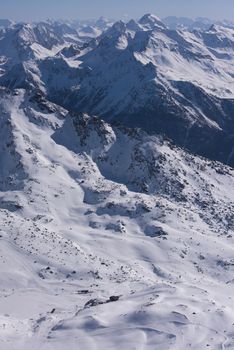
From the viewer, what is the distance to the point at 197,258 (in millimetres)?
122500

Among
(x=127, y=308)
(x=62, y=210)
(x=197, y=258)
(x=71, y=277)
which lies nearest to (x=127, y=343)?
(x=127, y=308)

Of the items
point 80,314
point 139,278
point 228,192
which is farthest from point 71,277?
point 228,192

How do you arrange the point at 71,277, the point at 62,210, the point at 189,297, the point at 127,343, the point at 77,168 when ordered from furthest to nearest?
the point at 77,168
the point at 62,210
the point at 71,277
the point at 189,297
the point at 127,343

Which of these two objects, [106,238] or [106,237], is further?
[106,237]

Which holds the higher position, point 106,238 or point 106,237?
point 106,238

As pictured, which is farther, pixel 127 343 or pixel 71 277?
pixel 71 277

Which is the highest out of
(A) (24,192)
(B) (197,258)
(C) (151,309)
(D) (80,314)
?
(C) (151,309)

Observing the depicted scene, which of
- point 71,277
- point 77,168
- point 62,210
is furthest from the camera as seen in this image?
point 77,168

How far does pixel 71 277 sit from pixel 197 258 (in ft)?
109

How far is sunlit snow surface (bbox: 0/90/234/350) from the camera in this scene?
6494 centimetres

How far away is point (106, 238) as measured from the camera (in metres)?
126

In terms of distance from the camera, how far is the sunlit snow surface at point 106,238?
64.9 meters

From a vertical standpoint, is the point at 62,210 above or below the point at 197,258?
below

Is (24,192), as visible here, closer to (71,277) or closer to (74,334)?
(71,277)
